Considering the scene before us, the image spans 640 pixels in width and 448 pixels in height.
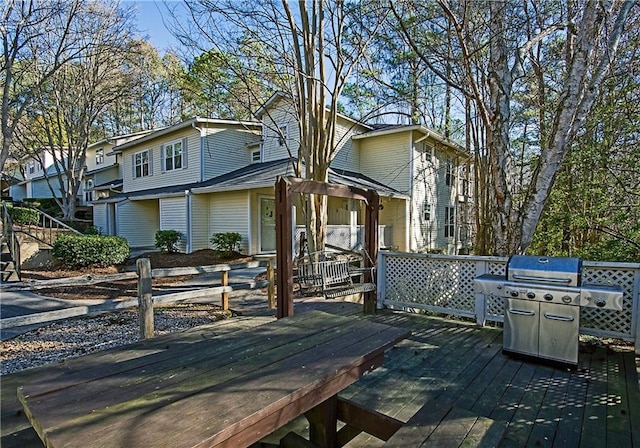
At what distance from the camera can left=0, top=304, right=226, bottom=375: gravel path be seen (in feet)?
14.1

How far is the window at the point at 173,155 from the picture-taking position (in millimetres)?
15656

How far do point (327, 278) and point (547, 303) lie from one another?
2.91 m

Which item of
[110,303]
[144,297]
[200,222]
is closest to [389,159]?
[200,222]

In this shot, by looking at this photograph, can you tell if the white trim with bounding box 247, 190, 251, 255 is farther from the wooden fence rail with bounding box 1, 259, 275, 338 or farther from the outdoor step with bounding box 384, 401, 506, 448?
the outdoor step with bounding box 384, 401, 506, 448

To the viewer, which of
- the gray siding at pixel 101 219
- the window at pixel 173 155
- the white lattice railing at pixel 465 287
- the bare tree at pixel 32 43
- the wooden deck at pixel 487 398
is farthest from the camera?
the gray siding at pixel 101 219

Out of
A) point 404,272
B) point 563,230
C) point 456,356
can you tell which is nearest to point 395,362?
point 456,356

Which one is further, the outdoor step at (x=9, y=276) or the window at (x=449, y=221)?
the window at (x=449, y=221)

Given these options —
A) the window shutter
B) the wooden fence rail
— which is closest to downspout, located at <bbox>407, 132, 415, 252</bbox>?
the window shutter

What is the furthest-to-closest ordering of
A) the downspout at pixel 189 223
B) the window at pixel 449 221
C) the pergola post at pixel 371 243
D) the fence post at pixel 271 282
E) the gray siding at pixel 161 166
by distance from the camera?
the window at pixel 449 221, the gray siding at pixel 161 166, the downspout at pixel 189 223, the fence post at pixel 271 282, the pergola post at pixel 371 243

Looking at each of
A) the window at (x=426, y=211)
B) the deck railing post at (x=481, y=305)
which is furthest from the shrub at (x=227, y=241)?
the deck railing post at (x=481, y=305)

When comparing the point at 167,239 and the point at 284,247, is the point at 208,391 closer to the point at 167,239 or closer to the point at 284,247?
the point at 284,247

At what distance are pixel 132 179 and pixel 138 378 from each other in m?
19.2

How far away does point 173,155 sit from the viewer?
15953 millimetres

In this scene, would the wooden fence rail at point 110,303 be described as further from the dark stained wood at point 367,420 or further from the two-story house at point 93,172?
the two-story house at point 93,172
